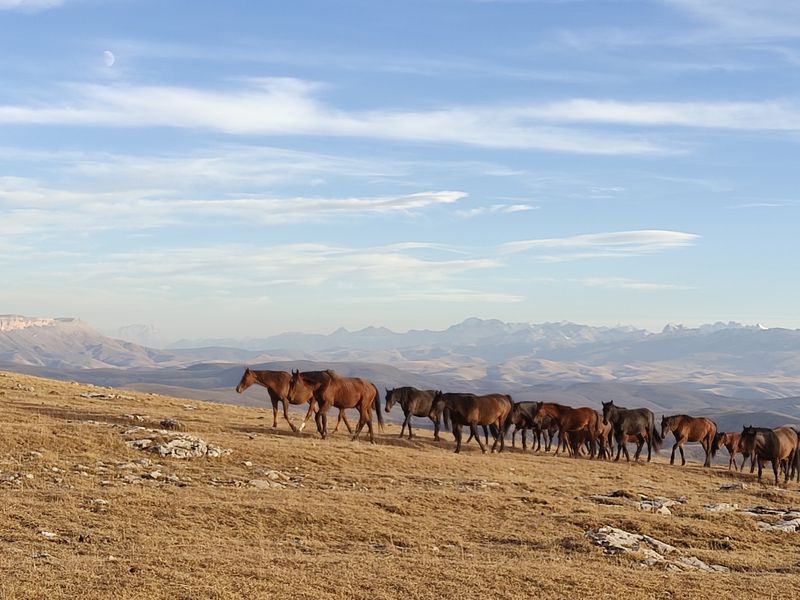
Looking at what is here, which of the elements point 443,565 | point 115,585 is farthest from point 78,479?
point 443,565

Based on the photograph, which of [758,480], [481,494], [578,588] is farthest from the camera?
[758,480]

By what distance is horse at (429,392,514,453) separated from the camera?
112 ft

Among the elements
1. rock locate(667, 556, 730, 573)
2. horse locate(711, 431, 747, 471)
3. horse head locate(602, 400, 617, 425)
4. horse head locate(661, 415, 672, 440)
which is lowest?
rock locate(667, 556, 730, 573)

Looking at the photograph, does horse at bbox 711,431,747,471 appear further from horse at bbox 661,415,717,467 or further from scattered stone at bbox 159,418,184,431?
scattered stone at bbox 159,418,184,431

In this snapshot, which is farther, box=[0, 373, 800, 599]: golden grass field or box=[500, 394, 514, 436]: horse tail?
box=[500, 394, 514, 436]: horse tail

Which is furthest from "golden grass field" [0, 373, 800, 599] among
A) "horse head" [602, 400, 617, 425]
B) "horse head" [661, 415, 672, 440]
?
"horse head" [661, 415, 672, 440]

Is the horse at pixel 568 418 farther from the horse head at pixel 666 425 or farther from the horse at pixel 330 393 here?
the horse at pixel 330 393

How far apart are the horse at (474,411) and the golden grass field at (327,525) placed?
14.8 feet

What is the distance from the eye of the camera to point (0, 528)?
→ 14516 millimetres

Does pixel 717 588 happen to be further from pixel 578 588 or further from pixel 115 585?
pixel 115 585

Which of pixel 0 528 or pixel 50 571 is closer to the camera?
pixel 50 571

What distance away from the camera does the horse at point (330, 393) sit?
106 ft

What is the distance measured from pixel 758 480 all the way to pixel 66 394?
106ft

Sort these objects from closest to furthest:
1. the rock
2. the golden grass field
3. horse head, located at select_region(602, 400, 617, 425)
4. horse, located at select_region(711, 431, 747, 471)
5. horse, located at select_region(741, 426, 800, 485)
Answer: the golden grass field, the rock, horse, located at select_region(741, 426, 800, 485), horse head, located at select_region(602, 400, 617, 425), horse, located at select_region(711, 431, 747, 471)
